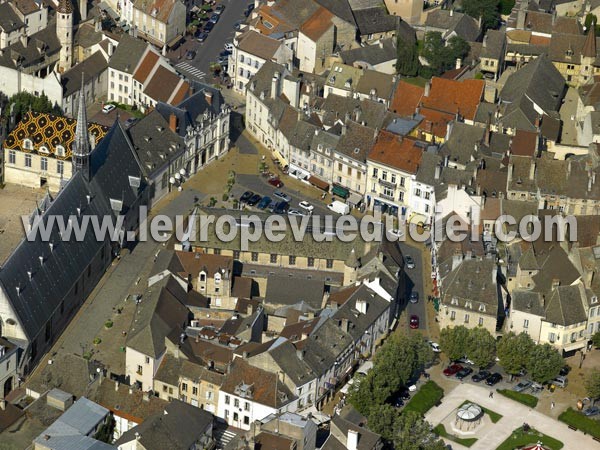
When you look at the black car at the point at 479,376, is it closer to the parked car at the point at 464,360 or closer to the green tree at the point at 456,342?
the parked car at the point at 464,360

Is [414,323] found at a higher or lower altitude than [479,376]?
higher

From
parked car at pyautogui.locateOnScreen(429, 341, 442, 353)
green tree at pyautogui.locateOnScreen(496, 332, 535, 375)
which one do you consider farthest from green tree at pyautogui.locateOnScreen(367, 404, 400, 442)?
green tree at pyautogui.locateOnScreen(496, 332, 535, 375)

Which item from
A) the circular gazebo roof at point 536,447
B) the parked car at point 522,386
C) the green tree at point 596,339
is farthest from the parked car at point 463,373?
the green tree at point 596,339

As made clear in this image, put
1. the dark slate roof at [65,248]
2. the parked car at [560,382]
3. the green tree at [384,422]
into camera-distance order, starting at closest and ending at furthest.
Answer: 1. the green tree at [384,422]
2. the dark slate roof at [65,248]
3. the parked car at [560,382]

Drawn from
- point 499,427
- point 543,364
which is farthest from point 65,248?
point 543,364

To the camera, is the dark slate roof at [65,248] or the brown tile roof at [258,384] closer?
the brown tile roof at [258,384]

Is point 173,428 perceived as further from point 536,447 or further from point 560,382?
point 560,382

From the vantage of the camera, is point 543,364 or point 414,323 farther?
point 414,323
